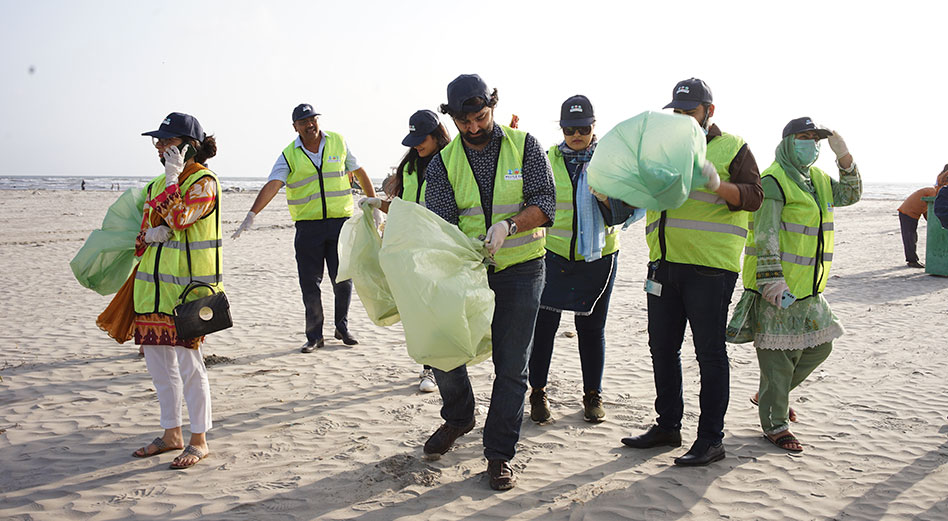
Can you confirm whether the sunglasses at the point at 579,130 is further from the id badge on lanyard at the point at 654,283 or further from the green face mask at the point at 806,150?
the green face mask at the point at 806,150

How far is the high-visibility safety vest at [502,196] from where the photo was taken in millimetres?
3535

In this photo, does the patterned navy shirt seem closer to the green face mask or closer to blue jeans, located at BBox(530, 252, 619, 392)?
blue jeans, located at BBox(530, 252, 619, 392)

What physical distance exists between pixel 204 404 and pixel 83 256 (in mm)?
1166

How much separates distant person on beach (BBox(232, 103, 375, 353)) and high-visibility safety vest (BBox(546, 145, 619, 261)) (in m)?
2.42

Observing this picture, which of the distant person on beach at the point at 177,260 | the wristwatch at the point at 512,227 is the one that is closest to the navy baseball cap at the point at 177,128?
the distant person on beach at the point at 177,260

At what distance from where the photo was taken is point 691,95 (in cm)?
368

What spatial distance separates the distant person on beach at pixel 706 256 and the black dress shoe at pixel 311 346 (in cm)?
379

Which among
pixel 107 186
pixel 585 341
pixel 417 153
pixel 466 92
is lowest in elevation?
pixel 585 341

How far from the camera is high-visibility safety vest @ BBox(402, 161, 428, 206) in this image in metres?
5.08

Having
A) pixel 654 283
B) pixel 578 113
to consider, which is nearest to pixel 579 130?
pixel 578 113

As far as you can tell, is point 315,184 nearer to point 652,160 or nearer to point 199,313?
point 199,313

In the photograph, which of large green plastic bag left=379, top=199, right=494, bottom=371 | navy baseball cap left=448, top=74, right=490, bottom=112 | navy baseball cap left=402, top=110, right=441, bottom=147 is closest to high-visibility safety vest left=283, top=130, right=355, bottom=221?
navy baseball cap left=402, top=110, right=441, bottom=147

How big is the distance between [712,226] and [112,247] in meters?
3.41

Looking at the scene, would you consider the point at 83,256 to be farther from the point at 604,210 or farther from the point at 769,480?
the point at 769,480
